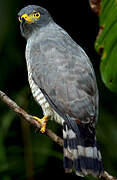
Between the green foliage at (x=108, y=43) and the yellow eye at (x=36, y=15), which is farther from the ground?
the yellow eye at (x=36, y=15)

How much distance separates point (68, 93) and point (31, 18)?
1356 mm

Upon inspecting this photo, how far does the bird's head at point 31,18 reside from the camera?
13.0 feet

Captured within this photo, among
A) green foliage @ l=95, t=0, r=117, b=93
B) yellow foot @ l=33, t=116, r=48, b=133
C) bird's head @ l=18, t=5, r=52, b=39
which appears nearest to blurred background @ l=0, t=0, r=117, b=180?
yellow foot @ l=33, t=116, r=48, b=133

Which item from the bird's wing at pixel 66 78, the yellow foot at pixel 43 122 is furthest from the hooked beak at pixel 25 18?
the yellow foot at pixel 43 122

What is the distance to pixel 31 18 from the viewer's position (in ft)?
13.3

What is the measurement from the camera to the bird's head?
156 inches

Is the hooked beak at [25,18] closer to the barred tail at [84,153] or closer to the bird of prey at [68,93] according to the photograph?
the bird of prey at [68,93]

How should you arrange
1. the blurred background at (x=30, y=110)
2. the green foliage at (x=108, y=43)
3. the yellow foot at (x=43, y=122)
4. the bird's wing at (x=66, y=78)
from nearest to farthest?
1. the bird's wing at (x=66, y=78)
2. the yellow foot at (x=43, y=122)
3. the green foliage at (x=108, y=43)
4. the blurred background at (x=30, y=110)

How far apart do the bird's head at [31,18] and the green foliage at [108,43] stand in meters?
0.77

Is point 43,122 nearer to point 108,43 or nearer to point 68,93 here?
point 68,93

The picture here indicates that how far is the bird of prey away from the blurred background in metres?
0.39

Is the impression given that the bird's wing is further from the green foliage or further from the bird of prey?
the green foliage

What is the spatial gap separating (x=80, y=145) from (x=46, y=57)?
95 centimetres

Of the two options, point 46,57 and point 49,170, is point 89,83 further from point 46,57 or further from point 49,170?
point 49,170
